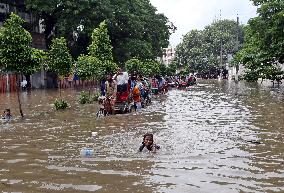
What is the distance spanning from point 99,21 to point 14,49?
89.2 feet

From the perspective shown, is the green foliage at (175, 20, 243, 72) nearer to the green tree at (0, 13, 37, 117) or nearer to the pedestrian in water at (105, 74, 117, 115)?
the pedestrian in water at (105, 74, 117, 115)

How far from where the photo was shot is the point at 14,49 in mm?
17984

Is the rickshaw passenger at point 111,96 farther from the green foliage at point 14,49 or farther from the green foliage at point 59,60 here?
the green foliage at point 59,60

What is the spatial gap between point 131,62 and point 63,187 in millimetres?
26674

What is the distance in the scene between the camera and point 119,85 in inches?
733

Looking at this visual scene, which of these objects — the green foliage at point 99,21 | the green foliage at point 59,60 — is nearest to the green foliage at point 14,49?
the green foliage at point 59,60

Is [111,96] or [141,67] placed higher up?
[141,67]

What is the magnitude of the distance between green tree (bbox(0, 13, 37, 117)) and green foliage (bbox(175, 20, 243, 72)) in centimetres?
8492

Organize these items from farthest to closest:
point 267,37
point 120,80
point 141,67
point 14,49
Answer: point 141,67
point 267,37
point 120,80
point 14,49

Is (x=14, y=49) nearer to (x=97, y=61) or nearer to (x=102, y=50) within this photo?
(x=97, y=61)

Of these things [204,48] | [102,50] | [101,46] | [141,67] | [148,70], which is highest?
[204,48]

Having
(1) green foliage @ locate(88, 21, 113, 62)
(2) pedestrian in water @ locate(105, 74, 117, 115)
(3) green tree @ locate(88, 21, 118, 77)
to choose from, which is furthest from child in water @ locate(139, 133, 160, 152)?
(1) green foliage @ locate(88, 21, 113, 62)

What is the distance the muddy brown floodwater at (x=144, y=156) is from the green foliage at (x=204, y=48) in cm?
8731

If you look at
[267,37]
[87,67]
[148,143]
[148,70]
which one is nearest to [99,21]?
[148,70]
